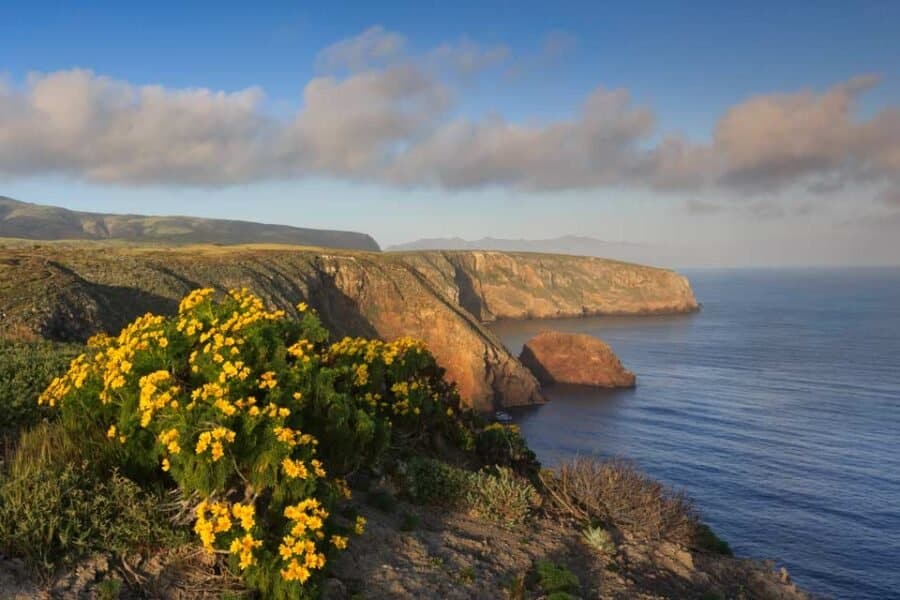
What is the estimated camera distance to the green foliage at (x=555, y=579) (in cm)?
991

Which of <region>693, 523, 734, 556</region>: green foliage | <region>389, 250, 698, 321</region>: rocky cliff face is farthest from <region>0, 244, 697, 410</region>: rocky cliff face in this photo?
<region>693, 523, 734, 556</region>: green foliage

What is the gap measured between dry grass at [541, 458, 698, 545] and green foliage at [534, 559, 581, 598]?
14.0 feet

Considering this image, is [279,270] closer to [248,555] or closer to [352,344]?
[352,344]

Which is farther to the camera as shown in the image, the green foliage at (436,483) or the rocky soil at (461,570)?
the green foliage at (436,483)

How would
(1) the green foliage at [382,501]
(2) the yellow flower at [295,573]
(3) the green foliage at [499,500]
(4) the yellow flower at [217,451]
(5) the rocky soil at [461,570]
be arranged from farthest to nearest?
(3) the green foliage at [499,500] < (1) the green foliage at [382,501] < (5) the rocky soil at [461,570] < (4) the yellow flower at [217,451] < (2) the yellow flower at [295,573]

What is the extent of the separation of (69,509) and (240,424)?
2490mm

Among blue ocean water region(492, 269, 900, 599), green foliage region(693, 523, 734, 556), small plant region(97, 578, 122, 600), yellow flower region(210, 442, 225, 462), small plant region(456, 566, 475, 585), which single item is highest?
yellow flower region(210, 442, 225, 462)

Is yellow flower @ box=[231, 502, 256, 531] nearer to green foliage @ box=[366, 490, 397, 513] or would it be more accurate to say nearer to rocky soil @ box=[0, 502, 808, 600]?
rocky soil @ box=[0, 502, 808, 600]

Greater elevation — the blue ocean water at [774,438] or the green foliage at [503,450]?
the green foliage at [503,450]

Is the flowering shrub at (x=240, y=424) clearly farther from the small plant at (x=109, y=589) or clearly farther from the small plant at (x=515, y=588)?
the small plant at (x=515, y=588)

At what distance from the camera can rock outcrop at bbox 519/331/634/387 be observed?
83.2 meters

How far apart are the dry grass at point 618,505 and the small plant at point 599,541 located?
131 centimetres

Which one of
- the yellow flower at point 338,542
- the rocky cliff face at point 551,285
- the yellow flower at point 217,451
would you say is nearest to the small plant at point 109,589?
the yellow flower at point 217,451

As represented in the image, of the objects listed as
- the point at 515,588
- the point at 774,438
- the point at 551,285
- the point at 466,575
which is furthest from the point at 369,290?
the point at 551,285
